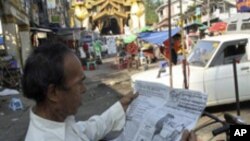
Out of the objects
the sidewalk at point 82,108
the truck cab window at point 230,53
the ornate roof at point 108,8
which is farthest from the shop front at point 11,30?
the ornate roof at point 108,8

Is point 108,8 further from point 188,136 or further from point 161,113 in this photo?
point 188,136

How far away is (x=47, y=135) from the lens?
5.67 ft

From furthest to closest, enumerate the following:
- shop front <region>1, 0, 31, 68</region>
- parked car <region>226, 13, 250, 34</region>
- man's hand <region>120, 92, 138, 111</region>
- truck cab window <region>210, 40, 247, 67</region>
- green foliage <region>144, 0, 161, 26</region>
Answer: green foliage <region>144, 0, 161, 26</region>, shop front <region>1, 0, 31, 68</region>, parked car <region>226, 13, 250, 34</region>, truck cab window <region>210, 40, 247, 67</region>, man's hand <region>120, 92, 138, 111</region>

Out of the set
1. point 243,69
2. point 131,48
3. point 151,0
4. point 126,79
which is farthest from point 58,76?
point 151,0

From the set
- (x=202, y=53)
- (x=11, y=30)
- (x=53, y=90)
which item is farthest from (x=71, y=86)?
(x=11, y=30)

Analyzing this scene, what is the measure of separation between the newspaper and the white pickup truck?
7.05 meters

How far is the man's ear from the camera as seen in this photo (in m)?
1.72

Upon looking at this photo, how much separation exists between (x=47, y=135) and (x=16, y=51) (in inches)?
731

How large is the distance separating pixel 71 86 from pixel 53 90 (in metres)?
0.07

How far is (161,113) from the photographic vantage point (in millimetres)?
1893

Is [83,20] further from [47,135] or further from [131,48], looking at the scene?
Answer: [47,135]

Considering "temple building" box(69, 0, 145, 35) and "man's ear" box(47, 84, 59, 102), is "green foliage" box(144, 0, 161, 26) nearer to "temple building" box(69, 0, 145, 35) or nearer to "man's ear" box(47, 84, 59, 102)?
"temple building" box(69, 0, 145, 35)

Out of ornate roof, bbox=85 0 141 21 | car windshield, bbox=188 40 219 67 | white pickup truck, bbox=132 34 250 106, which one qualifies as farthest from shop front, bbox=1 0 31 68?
ornate roof, bbox=85 0 141 21

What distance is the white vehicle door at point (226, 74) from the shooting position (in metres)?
9.16
